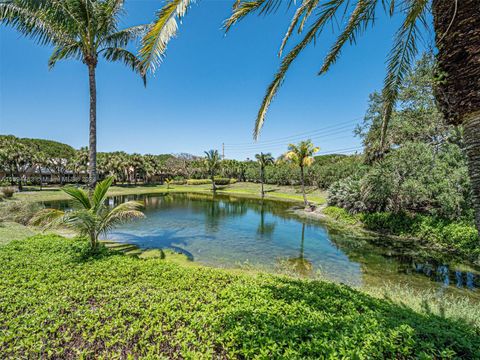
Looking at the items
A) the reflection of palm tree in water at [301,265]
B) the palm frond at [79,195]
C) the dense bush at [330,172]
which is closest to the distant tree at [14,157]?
the palm frond at [79,195]

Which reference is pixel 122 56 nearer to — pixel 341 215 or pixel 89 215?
pixel 89 215

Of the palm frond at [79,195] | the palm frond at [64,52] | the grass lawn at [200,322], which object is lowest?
the grass lawn at [200,322]

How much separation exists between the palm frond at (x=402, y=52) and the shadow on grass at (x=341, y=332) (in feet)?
13.2

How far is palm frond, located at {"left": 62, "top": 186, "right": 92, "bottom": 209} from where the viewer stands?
309 inches

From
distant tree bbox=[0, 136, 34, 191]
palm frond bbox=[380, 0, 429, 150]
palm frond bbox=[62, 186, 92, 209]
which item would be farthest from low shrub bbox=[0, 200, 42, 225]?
distant tree bbox=[0, 136, 34, 191]

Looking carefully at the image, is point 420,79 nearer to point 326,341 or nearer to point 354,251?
point 354,251

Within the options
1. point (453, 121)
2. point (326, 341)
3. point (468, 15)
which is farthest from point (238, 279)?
point (468, 15)

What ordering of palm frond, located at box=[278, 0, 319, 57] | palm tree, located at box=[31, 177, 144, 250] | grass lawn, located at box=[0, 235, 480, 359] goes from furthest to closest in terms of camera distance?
1. palm tree, located at box=[31, 177, 144, 250]
2. palm frond, located at box=[278, 0, 319, 57]
3. grass lawn, located at box=[0, 235, 480, 359]

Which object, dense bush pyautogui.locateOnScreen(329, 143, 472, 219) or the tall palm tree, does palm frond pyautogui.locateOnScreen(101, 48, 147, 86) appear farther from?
dense bush pyautogui.locateOnScreen(329, 143, 472, 219)

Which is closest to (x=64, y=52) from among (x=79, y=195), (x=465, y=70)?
(x=79, y=195)

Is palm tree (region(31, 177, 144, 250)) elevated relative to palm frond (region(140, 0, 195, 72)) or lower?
lower

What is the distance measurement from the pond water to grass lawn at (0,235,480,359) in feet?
16.6

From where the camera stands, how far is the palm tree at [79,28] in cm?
823

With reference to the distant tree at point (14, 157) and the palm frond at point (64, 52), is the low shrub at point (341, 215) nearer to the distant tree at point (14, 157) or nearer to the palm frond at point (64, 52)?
the palm frond at point (64, 52)
